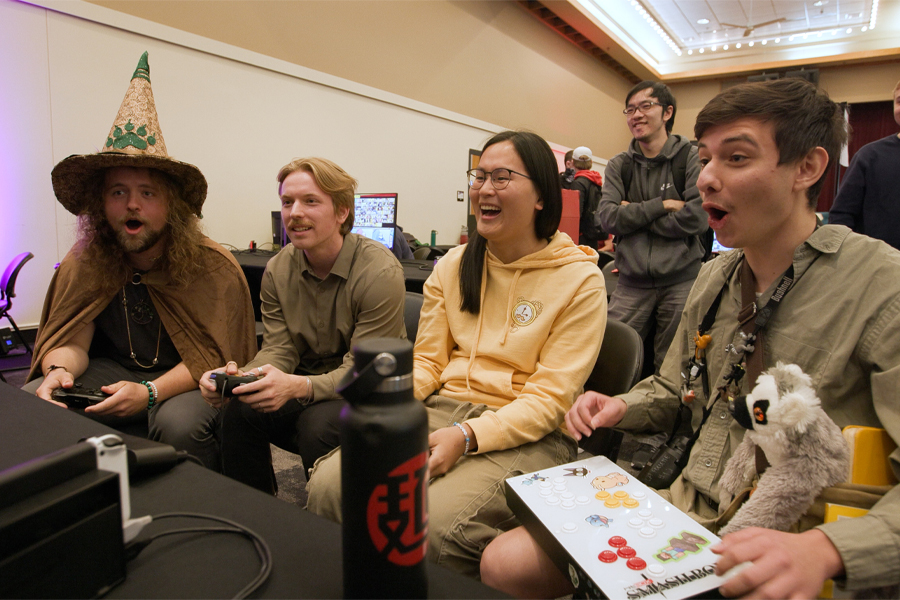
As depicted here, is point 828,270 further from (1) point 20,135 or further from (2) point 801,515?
(1) point 20,135

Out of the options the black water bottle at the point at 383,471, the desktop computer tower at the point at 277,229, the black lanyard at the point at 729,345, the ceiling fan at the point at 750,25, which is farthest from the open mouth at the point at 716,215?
the ceiling fan at the point at 750,25

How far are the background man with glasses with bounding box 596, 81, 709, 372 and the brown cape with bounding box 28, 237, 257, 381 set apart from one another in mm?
2044

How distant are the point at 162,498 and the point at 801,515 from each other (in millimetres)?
954

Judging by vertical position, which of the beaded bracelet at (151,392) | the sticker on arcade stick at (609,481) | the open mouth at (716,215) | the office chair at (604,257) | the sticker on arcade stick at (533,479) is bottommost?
the beaded bracelet at (151,392)

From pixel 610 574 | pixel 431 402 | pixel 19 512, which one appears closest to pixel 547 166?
pixel 431 402

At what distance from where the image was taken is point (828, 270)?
0.95m

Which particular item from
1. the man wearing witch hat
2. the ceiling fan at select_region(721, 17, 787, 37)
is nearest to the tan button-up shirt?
the man wearing witch hat

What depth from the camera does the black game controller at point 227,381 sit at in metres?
1.43

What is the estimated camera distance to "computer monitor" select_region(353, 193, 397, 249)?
165 inches

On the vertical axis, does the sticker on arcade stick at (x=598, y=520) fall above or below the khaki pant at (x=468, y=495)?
above

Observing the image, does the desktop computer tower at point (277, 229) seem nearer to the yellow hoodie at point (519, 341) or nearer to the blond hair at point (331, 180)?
the blond hair at point (331, 180)

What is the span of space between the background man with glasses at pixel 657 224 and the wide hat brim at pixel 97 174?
2160mm

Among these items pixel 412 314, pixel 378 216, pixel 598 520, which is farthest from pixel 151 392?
pixel 378 216

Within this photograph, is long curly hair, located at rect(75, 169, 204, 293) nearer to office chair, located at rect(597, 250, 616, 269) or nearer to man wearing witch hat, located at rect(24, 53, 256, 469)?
man wearing witch hat, located at rect(24, 53, 256, 469)
